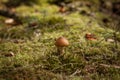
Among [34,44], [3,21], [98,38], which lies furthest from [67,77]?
[3,21]

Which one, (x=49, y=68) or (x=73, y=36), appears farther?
(x=73, y=36)

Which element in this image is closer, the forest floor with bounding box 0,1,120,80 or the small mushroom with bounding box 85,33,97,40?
the forest floor with bounding box 0,1,120,80

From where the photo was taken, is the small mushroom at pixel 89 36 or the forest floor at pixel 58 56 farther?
the small mushroom at pixel 89 36

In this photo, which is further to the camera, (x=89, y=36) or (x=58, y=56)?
(x=89, y=36)

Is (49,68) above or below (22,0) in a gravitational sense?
Result: below

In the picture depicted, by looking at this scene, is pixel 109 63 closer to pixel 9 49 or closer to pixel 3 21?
pixel 9 49

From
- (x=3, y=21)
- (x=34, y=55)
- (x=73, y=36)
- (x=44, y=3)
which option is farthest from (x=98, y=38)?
(x=44, y=3)

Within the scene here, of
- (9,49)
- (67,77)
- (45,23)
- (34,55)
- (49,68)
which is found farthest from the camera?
(45,23)

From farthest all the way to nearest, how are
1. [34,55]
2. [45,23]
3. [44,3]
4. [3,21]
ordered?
1. [44,3]
2. [3,21]
3. [45,23]
4. [34,55]
